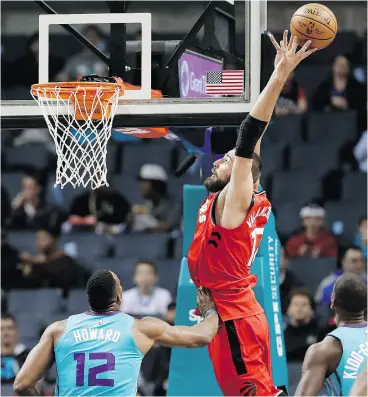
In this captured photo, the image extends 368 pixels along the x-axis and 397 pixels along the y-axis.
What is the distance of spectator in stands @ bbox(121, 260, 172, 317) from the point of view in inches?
396

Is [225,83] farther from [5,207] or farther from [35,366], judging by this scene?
[5,207]

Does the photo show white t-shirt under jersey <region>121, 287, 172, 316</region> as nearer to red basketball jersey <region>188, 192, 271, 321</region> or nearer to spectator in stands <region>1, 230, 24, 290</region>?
spectator in stands <region>1, 230, 24, 290</region>

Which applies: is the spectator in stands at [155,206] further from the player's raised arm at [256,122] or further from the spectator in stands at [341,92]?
the player's raised arm at [256,122]

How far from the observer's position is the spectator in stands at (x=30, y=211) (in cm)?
1141

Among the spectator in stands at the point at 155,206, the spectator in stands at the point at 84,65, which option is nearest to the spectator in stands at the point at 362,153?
the spectator in stands at the point at 155,206

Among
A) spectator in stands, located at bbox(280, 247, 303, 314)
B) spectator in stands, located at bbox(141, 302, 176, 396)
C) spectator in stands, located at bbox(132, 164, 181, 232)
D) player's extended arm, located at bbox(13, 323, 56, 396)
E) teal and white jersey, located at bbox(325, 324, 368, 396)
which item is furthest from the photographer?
spectator in stands, located at bbox(132, 164, 181, 232)

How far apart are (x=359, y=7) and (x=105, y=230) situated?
3.96 m

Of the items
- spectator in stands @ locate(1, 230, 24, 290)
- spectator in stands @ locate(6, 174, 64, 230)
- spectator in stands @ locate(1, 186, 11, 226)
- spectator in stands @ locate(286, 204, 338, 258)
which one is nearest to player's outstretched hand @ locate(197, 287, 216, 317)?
spectator in stands @ locate(286, 204, 338, 258)

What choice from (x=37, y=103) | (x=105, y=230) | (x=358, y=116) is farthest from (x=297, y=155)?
(x=37, y=103)

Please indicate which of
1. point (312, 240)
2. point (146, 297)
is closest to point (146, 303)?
point (146, 297)

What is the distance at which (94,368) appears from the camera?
5.84m

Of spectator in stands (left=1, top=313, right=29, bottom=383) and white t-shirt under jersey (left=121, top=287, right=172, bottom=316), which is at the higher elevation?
white t-shirt under jersey (left=121, top=287, right=172, bottom=316)

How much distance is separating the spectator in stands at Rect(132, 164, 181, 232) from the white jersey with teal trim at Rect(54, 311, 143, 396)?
17.4ft

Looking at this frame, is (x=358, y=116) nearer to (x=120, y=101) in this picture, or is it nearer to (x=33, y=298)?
(x=33, y=298)
